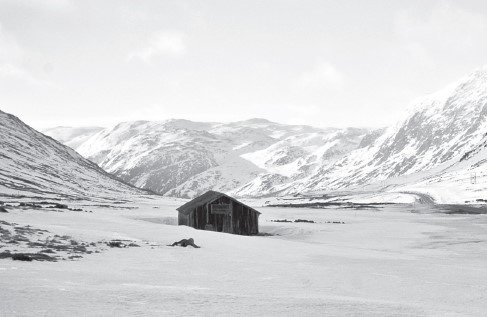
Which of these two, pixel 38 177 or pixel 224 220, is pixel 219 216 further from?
pixel 38 177

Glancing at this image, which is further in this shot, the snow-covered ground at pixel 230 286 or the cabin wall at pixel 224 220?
the cabin wall at pixel 224 220

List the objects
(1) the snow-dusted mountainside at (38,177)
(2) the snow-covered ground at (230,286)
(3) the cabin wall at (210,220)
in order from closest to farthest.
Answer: (2) the snow-covered ground at (230,286) → (3) the cabin wall at (210,220) → (1) the snow-dusted mountainside at (38,177)

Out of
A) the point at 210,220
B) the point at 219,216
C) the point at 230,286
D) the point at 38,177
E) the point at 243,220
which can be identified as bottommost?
the point at 230,286

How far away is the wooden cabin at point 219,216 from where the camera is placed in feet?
181

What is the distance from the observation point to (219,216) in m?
55.9

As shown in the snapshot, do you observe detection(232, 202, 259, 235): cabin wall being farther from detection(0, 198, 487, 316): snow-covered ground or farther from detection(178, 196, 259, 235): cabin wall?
detection(0, 198, 487, 316): snow-covered ground

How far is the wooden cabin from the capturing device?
5525cm

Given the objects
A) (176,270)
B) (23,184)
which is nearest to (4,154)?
(23,184)

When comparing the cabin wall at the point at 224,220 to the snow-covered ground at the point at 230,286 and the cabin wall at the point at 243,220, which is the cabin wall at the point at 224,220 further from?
the snow-covered ground at the point at 230,286

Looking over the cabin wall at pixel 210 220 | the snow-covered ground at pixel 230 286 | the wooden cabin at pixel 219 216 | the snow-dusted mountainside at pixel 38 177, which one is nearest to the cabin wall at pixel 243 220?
the wooden cabin at pixel 219 216

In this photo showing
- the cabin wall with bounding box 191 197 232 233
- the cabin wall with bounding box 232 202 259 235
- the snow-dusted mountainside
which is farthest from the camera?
the snow-dusted mountainside

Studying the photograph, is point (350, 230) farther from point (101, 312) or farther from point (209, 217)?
point (101, 312)

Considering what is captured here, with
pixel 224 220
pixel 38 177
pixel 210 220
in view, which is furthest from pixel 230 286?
pixel 38 177

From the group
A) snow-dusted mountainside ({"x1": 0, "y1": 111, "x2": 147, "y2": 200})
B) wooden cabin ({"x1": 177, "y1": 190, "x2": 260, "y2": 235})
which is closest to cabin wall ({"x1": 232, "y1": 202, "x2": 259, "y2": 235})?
wooden cabin ({"x1": 177, "y1": 190, "x2": 260, "y2": 235})
